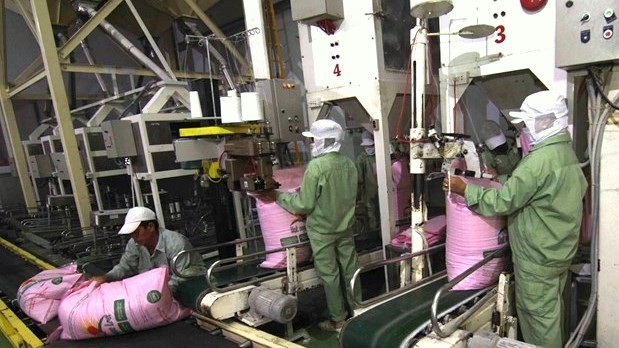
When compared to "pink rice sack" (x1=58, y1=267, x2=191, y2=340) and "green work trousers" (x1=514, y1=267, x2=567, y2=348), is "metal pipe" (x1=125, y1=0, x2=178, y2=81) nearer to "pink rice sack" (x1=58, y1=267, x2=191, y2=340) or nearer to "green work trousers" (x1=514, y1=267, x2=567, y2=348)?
"pink rice sack" (x1=58, y1=267, x2=191, y2=340)

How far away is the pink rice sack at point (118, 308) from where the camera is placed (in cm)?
234

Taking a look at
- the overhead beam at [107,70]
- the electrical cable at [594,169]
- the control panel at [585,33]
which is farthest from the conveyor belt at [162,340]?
the control panel at [585,33]

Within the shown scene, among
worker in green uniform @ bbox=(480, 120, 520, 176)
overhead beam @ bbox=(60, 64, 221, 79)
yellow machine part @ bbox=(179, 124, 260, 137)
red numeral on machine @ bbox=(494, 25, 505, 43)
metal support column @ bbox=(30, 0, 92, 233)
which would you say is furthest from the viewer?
overhead beam @ bbox=(60, 64, 221, 79)

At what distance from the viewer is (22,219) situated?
5973 millimetres

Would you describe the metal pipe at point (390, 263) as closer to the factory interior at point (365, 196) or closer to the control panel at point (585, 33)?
the factory interior at point (365, 196)

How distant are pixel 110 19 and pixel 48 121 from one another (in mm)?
2358

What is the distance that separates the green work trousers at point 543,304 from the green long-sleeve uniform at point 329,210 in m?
1.11

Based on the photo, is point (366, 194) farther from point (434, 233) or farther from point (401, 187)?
point (434, 233)

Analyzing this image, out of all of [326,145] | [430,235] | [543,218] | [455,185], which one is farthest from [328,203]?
[543,218]

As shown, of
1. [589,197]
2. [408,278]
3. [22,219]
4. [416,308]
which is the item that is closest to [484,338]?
[416,308]

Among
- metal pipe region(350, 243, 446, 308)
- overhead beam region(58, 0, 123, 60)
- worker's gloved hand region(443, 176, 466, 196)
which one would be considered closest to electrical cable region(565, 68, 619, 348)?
worker's gloved hand region(443, 176, 466, 196)

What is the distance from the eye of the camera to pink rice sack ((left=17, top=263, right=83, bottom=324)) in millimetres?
2740

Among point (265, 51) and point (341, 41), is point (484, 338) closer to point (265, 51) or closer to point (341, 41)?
point (341, 41)

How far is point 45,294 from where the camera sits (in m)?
2.77
